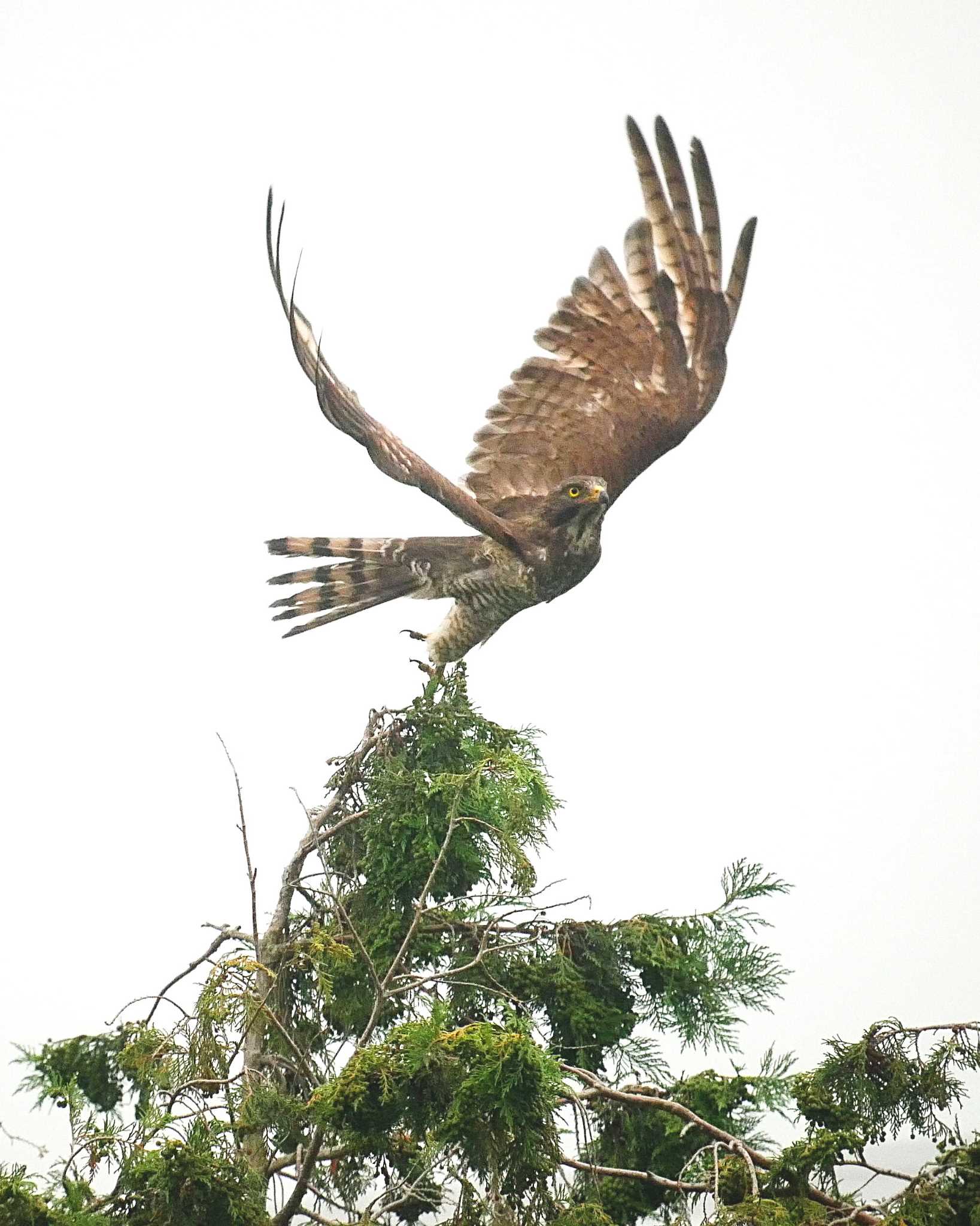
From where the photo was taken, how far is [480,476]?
6.32 meters

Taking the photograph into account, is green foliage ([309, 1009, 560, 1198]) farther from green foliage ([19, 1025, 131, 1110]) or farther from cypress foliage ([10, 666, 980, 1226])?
green foliage ([19, 1025, 131, 1110])

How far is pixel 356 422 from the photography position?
5.08m

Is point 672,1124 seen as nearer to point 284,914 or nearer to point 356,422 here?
point 284,914

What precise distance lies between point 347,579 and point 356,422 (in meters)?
1.07

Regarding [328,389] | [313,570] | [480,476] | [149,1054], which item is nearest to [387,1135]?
[149,1054]

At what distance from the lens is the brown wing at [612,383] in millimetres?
6305

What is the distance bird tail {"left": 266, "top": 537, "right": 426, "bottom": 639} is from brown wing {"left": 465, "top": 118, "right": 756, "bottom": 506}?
2.05 feet

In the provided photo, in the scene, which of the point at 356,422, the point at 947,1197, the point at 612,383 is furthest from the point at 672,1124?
the point at 612,383

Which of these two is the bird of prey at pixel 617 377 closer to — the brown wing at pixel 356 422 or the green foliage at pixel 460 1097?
the brown wing at pixel 356 422

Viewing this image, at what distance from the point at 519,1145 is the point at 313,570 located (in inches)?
140

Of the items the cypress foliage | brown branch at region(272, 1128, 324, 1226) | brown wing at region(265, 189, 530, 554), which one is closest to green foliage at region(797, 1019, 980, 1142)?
the cypress foliage

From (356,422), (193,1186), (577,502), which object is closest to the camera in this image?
(193,1186)

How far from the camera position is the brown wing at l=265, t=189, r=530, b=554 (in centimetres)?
492

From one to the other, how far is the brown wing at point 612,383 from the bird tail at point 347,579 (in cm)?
63
